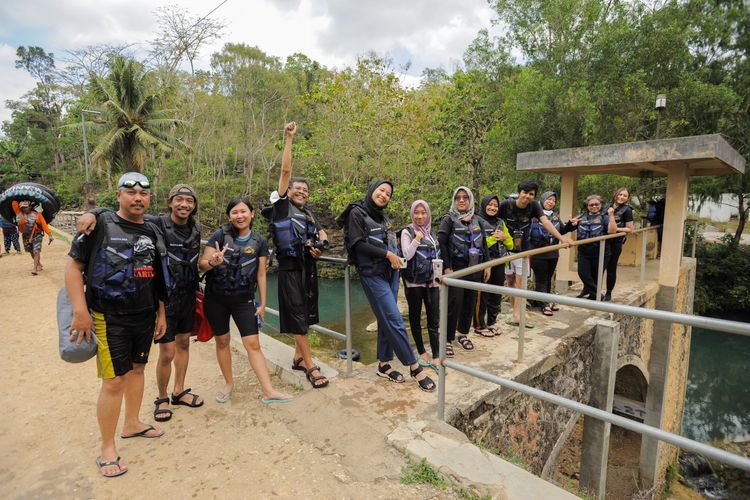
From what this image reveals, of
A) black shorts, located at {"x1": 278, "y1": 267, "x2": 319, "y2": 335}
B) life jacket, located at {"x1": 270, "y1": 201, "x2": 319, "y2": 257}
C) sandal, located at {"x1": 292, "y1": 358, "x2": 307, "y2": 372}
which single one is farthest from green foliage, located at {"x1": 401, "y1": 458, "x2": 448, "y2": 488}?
life jacket, located at {"x1": 270, "y1": 201, "x2": 319, "y2": 257}

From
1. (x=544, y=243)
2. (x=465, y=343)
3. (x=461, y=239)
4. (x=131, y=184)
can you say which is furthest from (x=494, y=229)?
(x=131, y=184)

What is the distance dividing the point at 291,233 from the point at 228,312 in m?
0.77

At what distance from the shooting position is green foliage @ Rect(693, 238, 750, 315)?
61.2ft

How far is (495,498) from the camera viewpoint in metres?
2.19

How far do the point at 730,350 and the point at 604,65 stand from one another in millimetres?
12379

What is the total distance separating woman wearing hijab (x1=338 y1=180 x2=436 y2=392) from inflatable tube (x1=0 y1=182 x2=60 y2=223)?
2.57 metres

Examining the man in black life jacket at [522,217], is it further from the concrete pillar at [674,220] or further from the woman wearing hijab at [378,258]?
the concrete pillar at [674,220]

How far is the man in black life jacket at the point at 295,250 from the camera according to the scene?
10.9 feet

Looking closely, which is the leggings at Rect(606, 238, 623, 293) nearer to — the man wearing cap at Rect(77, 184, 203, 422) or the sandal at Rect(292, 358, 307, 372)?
the sandal at Rect(292, 358, 307, 372)

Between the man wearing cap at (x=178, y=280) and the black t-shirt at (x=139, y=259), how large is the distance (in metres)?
0.11

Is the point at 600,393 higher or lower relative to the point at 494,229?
lower

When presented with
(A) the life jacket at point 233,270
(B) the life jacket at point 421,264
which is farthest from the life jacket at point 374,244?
(A) the life jacket at point 233,270

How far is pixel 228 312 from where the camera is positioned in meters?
3.21

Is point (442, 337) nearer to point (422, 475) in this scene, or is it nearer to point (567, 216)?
point (422, 475)
